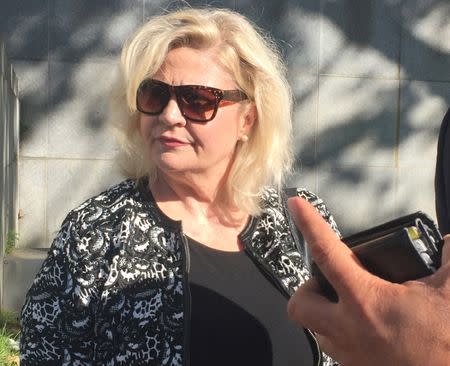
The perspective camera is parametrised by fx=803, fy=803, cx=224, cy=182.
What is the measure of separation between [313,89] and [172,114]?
3986mm

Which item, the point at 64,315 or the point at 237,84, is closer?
the point at 64,315

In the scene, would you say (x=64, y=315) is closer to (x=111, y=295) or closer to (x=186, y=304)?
(x=111, y=295)

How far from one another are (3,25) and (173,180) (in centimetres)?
390

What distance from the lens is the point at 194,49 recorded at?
2760mm

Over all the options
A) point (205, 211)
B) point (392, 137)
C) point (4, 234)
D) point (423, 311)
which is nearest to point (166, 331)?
point (205, 211)

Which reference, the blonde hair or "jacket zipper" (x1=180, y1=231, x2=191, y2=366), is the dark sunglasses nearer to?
the blonde hair

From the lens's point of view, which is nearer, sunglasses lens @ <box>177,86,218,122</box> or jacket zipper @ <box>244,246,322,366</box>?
jacket zipper @ <box>244,246,322,366</box>

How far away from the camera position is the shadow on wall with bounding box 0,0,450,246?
20.4ft

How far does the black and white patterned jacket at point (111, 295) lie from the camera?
238 centimetres

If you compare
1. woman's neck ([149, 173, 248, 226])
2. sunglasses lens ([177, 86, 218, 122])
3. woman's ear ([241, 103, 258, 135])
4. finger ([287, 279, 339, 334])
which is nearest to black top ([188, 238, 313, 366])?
woman's neck ([149, 173, 248, 226])

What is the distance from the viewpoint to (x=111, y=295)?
2.40 metres

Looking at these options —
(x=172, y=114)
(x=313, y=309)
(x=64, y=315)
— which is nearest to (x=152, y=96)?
(x=172, y=114)

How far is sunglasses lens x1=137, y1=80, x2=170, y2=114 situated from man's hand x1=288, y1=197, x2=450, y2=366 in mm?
1449

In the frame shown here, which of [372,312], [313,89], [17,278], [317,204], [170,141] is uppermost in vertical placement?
[372,312]
